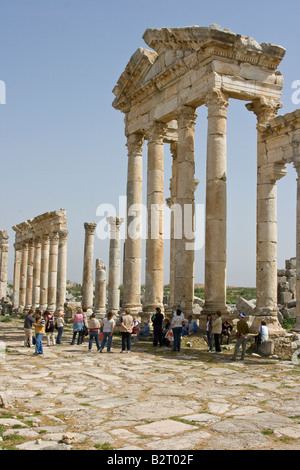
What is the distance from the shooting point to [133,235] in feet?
75.5

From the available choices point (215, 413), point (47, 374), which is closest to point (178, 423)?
point (215, 413)

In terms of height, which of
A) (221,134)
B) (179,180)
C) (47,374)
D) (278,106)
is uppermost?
(278,106)

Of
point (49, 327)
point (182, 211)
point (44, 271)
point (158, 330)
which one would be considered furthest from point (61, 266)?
point (158, 330)

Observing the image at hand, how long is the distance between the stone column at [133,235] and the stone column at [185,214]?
3677 mm

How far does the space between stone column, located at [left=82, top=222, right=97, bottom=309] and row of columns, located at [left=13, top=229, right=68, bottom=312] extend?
1.98 metres

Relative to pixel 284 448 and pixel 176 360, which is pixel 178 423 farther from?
pixel 176 360

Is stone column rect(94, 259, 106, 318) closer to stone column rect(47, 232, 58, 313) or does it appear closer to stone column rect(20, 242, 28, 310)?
stone column rect(47, 232, 58, 313)

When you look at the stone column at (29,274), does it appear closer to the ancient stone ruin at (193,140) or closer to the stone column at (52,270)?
the stone column at (52,270)

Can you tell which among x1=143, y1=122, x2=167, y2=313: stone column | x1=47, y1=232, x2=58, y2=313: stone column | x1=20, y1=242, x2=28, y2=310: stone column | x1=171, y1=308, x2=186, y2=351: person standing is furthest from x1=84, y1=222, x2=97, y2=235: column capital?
x1=171, y1=308, x2=186, y2=351: person standing

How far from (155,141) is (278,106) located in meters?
5.34

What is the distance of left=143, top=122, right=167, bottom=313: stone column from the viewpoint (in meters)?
21.3

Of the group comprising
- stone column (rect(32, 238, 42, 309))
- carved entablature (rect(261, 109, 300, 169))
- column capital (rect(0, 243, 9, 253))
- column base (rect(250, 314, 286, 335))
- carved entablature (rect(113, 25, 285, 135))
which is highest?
carved entablature (rect(113, 25, 285, 135))

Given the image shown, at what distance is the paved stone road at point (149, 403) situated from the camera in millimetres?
6277

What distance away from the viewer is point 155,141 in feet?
72.0
